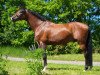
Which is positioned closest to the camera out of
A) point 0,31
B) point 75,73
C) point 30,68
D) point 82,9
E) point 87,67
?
point 30,68

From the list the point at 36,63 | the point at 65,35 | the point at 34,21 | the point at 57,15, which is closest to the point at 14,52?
the point at 57,15

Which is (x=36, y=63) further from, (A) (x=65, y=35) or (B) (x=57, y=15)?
(B) (x=57, y=15)

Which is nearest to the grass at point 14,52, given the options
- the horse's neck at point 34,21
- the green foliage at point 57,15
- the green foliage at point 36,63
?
the horse's neck at point 34,21

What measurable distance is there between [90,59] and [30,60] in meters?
4.68

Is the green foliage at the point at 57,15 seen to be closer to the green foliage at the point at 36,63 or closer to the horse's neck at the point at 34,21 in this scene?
the horse's neck at the point at 34,21

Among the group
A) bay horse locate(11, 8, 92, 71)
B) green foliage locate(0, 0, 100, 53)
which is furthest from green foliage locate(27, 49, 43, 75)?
green foliage locate(0, 0, 100, 53)

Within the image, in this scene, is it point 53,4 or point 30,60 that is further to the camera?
point 53,4

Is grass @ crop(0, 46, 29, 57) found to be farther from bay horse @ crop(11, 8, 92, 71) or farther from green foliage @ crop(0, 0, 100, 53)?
green foliage @ crop(0, 0, 100, 53)

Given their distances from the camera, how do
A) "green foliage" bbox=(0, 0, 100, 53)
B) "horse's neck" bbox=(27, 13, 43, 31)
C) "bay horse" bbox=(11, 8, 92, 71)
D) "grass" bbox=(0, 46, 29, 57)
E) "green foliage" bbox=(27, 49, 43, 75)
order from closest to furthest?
1. "green foliage" bbox=(27, 49, 43, 75)
2. "grass" bbox=(0, 46, 29, 57)
3. "bay horse" bbox=(11, 8, 92, 71)
4. "horse's neck" bbox=(27, 13, 43, 31)
5. "green foliage" bbox=(0, 0, 100, 53)

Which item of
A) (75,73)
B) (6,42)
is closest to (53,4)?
(6,42)

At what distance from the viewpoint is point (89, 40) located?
43.9 ft

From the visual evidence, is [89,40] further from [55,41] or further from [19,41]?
[19,41]

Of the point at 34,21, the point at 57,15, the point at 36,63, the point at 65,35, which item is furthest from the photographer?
the point at 57,15

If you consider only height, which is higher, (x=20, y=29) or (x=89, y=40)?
(x=89, y=40)
